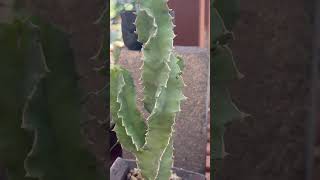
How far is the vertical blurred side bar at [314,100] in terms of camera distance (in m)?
0.42

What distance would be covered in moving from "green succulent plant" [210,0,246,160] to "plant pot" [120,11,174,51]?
3.14ft

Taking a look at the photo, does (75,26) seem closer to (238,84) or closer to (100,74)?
(100,74)

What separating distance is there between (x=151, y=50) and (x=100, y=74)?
0.30 m

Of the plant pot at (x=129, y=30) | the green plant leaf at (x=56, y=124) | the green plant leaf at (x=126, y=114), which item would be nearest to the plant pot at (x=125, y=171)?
the green plant leaf at (x=126, y=114)

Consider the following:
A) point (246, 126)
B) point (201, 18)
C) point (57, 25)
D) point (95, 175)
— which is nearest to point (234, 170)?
point (246, 126)

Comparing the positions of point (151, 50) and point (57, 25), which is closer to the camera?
point (57, 25)

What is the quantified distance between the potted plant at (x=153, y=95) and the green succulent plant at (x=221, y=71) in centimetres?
30

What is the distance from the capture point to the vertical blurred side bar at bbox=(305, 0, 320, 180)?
418 mm

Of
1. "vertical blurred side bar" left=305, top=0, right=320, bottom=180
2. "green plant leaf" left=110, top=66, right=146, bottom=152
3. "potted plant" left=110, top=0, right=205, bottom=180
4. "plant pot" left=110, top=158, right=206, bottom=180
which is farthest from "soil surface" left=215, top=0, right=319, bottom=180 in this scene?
"plant pot" left=110, top=158, right=206, bottom=180

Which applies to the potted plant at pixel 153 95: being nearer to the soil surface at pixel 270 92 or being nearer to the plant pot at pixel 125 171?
the plant pot at pixel 125 171

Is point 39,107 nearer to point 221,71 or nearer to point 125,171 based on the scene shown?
point 221,71

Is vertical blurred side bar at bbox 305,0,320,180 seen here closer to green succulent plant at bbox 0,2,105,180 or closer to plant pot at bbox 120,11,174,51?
green succulent plant at bbox 0,2,105,180

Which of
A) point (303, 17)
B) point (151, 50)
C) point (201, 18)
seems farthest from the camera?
point (201, 18)

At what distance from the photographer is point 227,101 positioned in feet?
1.46
